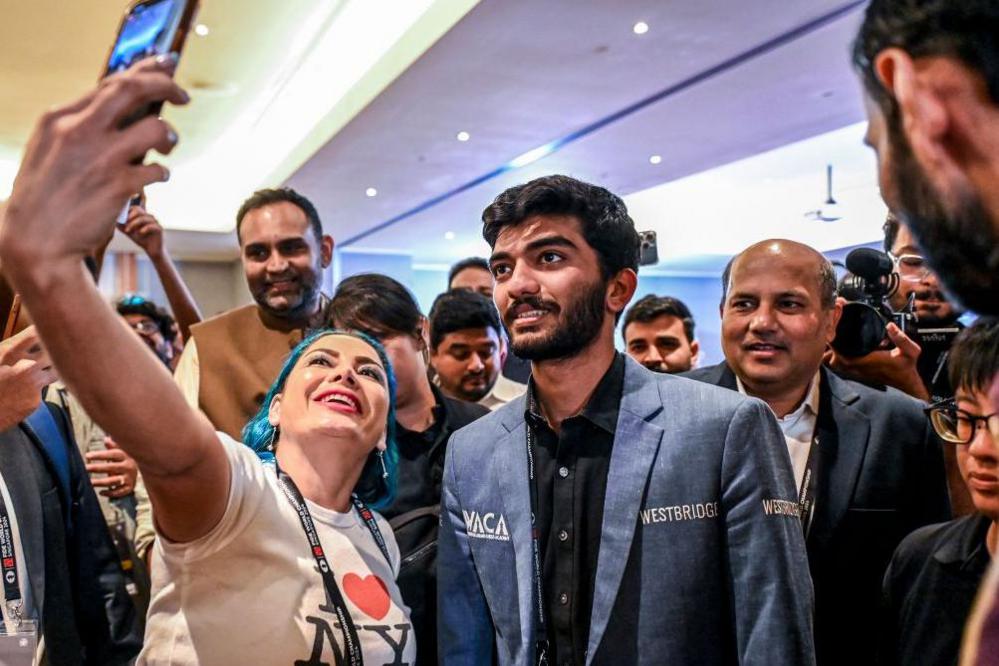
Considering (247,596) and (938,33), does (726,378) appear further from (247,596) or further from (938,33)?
(938,33)

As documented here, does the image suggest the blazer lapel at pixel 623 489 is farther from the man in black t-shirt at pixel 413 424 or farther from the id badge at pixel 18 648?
the id badge at pixel 18 648

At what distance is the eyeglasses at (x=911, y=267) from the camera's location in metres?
2.54

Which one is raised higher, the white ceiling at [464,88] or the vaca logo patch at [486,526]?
the white ceiling at [464,88]

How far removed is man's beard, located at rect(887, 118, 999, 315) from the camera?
0.65m

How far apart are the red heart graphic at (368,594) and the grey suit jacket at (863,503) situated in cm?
100

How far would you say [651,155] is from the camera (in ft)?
25.9

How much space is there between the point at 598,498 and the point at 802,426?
2.67 ft

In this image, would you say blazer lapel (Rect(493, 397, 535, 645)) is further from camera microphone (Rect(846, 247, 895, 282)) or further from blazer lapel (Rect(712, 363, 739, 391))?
camera microphone (Rect(846, 247, 895, 282))

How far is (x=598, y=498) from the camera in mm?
1711

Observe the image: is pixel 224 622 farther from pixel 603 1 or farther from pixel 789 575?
pixel 603 1

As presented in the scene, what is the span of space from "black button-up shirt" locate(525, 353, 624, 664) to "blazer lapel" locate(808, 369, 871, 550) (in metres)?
0.61

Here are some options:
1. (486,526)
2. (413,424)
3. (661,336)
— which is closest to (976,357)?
(486,526)

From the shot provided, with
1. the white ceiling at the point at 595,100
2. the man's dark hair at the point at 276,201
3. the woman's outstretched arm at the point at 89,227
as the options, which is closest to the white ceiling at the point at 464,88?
the white ceiling at the point at 595,100

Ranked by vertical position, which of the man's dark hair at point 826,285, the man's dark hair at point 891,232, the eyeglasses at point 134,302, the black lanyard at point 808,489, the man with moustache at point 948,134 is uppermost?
the eyeglasses at point 134,302
